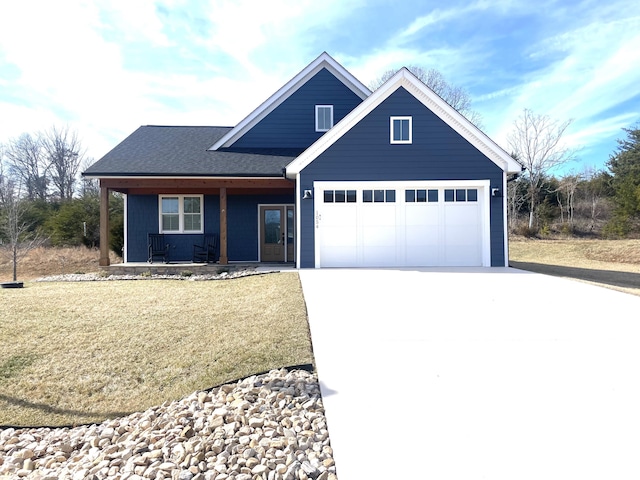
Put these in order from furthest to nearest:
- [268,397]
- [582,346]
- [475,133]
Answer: [475,133], [582,346], [268,397]

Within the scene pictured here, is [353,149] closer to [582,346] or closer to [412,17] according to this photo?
[412,17]

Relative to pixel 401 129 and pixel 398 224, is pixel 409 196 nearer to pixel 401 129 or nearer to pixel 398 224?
pixel 398 224

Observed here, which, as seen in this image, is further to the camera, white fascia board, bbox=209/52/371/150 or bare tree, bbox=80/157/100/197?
Answer: bare tree, bbox=80/157/100/197

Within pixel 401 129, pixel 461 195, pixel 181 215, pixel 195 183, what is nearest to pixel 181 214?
pixel 181 215

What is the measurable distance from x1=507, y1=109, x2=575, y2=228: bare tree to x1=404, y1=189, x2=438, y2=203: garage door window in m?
20.9

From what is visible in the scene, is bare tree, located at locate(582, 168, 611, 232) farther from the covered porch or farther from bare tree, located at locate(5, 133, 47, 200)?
bare tree, located at locate(5, 133, 47, 200)

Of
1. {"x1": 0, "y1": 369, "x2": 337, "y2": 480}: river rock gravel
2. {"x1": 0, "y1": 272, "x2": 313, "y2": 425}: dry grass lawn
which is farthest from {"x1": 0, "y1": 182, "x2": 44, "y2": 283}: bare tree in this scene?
{"x1": 0, "y1": 369, "x2": 337, "y2": 480}: river rock gravel

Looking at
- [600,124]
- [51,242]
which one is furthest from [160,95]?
[600,124]

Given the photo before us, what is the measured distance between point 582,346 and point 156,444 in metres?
4.89

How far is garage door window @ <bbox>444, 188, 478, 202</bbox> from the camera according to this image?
41.1ft

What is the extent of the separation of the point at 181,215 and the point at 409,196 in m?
8.50

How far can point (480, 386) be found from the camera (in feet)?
12.3

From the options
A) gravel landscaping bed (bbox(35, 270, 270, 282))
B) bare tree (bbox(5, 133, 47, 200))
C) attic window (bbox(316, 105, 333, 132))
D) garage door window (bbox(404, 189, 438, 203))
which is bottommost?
gravel landscaping bed (bbox(35, 270, 270, 282))

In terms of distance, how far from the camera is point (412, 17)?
14898 mm
